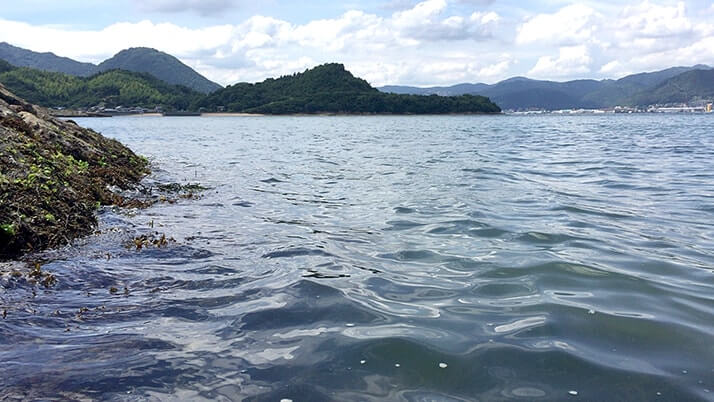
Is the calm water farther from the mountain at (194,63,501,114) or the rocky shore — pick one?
the mountain at (194,63,501,114)

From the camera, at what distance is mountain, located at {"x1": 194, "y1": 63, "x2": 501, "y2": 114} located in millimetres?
156625

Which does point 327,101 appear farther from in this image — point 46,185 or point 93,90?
point 46,185

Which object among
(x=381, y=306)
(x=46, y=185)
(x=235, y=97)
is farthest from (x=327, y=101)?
(x=381, y=306)

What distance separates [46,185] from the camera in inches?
319

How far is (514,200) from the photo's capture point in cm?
1165

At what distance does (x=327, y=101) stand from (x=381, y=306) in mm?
157923

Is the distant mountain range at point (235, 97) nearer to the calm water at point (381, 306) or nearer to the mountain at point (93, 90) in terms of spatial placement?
the mountain at point (93, 90)

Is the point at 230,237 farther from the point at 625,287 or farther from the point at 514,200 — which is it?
the point at 514,200

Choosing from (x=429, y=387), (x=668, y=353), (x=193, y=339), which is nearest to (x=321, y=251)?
(x=193, y=339)

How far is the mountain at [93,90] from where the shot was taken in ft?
470

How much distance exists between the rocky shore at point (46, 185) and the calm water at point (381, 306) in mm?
453

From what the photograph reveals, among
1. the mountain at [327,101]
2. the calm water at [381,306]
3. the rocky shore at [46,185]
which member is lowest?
the calm water at [381,306]

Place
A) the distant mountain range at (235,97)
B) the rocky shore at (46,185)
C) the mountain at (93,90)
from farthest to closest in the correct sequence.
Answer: the distant mountain range at (235,97), the mountain at (93,90), the rocky shore at (46,185)

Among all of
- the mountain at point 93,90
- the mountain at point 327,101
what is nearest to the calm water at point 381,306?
the mountain at point 327,101
